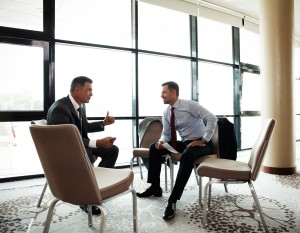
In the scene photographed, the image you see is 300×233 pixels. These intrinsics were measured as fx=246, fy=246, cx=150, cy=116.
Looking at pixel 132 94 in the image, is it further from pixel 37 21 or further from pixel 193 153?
pixel 193 153

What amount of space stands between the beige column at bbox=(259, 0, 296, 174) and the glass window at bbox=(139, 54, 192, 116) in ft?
5.72

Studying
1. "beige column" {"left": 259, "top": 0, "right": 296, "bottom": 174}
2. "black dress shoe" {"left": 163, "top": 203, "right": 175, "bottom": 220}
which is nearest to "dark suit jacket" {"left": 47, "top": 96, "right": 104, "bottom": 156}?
"black dress shoe" {"left": 163, "top": 203, "right": 175, "bottom": 220}

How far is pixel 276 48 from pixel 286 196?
221 centimetres

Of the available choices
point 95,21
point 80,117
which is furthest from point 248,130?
point 80,117

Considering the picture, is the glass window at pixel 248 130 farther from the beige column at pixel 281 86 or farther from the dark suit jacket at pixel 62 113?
the dark suit jacket at pixel 62 113

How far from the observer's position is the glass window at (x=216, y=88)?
5.52m

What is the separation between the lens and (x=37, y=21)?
3555 mm

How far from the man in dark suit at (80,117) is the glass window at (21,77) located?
129 centimetres

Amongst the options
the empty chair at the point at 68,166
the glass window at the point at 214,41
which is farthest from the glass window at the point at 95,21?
the empty chair at the point at 68,166

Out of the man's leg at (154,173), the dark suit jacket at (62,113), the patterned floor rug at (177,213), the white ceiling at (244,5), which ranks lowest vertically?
the patterned floor rug at (177,213)

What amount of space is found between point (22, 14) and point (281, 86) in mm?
3938

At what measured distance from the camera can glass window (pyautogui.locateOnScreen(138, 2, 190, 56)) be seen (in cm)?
451

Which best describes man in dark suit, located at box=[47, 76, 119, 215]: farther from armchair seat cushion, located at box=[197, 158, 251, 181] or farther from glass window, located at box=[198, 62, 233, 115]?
glass window, located at box=[198, 62, 233, 115]

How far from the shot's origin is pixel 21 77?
11.6 ft
